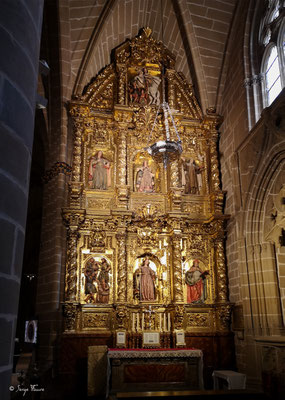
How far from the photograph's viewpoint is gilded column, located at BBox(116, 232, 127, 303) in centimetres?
1055

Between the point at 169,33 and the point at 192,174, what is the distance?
5.09m

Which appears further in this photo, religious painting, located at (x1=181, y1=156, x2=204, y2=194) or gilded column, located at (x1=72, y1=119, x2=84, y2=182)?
religious painting, located at (x1=181, y1=156, x2=204, y2=194)

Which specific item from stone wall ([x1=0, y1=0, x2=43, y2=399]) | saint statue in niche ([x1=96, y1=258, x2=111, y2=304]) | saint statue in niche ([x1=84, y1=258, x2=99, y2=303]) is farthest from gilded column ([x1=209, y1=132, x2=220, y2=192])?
stone wall ([x1=0, y1=0, x2=43, y2=399])

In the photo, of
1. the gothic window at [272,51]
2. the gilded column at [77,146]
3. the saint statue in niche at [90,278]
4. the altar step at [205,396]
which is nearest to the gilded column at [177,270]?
the saint statue in niche at [90,278]

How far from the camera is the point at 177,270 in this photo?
11.1m

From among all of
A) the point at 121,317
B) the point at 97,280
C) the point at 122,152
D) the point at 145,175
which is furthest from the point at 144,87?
the point at 121,317

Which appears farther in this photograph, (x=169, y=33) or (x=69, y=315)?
(x=169, y=33)

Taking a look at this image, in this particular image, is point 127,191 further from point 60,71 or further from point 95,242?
point 60,71

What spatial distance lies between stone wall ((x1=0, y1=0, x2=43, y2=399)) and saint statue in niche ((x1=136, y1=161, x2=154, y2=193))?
8.92 meters

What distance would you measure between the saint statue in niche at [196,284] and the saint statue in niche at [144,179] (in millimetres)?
2548

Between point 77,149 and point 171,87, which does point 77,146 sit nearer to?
point 77,149

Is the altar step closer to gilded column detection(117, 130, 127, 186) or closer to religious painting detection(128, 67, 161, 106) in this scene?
gilded column detection(117, 130, 127, 186)

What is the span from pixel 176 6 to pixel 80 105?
14.7ft

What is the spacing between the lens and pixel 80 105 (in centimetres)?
1217
